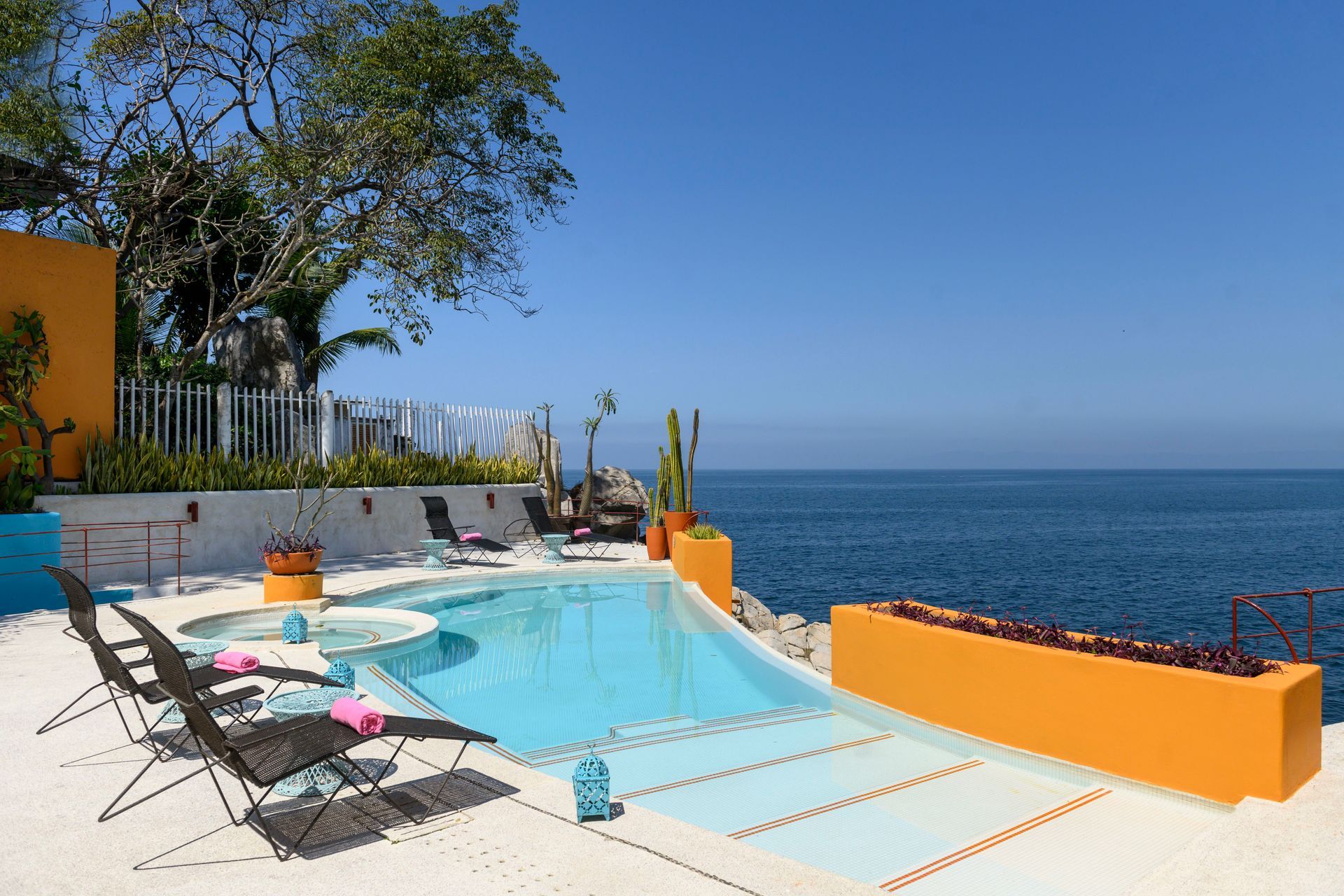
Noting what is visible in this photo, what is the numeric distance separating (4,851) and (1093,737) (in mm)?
5170

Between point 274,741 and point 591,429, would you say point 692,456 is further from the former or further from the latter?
point 274,741

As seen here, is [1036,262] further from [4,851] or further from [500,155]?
[4,851]

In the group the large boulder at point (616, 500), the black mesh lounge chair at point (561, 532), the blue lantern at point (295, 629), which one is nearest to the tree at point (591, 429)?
the large boulder at point (616, 500)

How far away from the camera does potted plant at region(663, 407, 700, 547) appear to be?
503 inches

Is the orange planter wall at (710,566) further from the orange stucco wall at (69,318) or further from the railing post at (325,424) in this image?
the orange stucco wall at (69,318)

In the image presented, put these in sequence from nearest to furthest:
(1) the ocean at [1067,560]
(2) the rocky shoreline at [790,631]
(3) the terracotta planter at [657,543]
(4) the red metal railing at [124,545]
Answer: (4) the red metal railing at [124,545], (2) the rocky shoreline at [790,631], (3) the terracotta planter at [657,543], (1) the ocean at [1067,560]

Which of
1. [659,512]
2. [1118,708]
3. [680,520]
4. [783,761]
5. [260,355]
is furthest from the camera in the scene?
[260,355]

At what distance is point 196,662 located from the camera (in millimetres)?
4934

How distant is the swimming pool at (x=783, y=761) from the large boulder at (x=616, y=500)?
7594mm

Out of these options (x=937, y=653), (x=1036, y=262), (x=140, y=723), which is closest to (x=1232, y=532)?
(x=1036, y=262)

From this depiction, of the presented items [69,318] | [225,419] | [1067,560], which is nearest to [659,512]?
[225,419]

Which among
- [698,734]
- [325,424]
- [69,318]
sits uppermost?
[69,318]

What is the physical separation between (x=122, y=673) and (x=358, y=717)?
57.6 inches

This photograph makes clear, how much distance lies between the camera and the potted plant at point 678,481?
12781 mm
